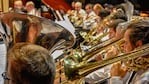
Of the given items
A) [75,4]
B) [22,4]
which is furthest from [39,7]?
[75,4]

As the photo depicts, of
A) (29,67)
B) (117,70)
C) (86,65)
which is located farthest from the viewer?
(117,70)

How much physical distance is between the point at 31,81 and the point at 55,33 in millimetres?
309

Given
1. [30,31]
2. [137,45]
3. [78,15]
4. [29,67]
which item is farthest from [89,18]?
[29,67]

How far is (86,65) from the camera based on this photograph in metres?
0.99

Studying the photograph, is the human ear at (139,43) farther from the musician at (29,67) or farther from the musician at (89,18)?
the musician at (89,18)

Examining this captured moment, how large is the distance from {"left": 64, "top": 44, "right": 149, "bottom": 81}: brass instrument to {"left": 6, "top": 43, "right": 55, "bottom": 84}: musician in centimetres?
21

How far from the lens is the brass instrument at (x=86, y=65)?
99 cm

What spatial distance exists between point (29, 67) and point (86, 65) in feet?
0.92

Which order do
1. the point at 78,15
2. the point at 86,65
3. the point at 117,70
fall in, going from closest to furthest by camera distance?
1. the point at 86,65
2. the point at 117,70
3. the point at 78,15

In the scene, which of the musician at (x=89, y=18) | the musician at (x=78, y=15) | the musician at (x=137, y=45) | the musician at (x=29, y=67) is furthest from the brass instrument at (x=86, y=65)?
the musician at (x=78, y=15)

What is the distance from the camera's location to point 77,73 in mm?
987

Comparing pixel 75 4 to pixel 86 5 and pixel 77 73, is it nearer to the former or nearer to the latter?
pixel 86 5

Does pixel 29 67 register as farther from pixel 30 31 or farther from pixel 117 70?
pixel 117 70

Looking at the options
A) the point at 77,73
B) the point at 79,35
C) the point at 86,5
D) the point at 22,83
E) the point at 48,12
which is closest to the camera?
the point at 22,83
